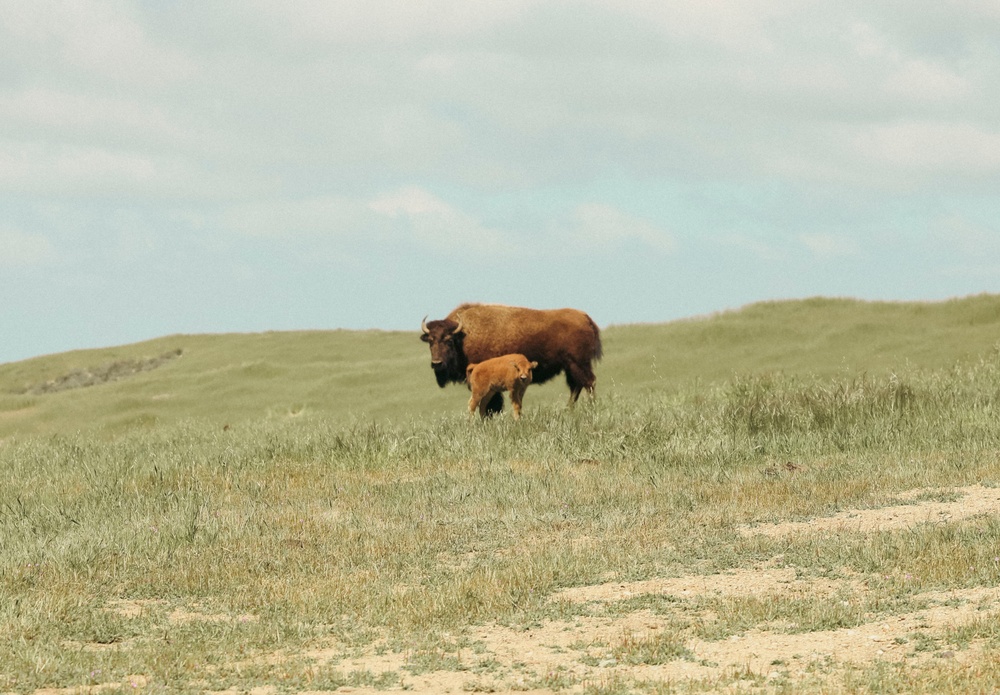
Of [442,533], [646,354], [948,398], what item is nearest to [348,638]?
[442,533]

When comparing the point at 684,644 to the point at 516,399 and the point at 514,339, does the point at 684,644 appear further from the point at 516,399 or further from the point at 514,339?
the point at 514,339

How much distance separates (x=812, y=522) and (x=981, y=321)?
19589mm

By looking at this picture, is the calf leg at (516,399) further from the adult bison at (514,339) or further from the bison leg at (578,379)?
the bison leg at (578,379)

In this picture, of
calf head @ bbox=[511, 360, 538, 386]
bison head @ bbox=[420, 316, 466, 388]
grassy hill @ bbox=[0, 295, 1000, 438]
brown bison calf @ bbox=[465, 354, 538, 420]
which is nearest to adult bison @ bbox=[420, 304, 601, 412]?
bison head @ bbox=[420, 316, 466, 388]

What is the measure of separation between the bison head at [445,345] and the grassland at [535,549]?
1599mm

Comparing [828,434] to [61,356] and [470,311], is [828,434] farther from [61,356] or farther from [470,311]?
[61,356]

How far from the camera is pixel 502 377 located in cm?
1766

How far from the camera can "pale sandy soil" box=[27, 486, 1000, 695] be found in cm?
618

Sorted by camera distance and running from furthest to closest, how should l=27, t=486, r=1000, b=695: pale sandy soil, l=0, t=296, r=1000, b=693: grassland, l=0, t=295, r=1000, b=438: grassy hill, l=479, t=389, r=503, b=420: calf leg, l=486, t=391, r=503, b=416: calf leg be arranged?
l=0, t=295, r=1000, b=438: grassy hill
l=486, t=391, r=503, b=416: calf leg
l=479, t=389, r=503, b=420: calf leg
l=0, t=296, r=1000, b=693: grassland
l=27, t=486, r=1000, b=695: pale sandy soil

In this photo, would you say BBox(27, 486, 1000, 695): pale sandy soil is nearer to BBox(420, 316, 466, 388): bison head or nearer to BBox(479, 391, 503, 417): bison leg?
BBox(479, 391, 503, 417): bison leg

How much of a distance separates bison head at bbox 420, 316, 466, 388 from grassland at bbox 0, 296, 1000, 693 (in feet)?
5.25

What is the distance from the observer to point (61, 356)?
4531 centimetres

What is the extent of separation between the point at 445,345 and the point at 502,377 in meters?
1.63

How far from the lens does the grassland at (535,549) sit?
21.4ft
